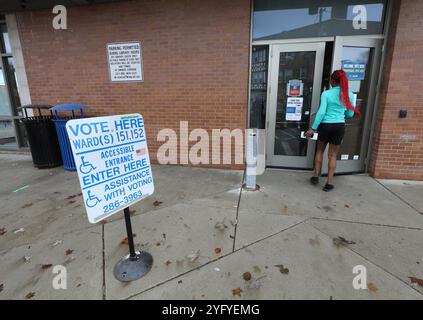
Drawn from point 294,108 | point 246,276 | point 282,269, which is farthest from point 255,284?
point 294,108

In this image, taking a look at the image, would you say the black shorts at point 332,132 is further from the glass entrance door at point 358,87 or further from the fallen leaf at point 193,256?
the fallen leaf at point 193,256

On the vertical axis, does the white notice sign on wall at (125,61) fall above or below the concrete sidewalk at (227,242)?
above

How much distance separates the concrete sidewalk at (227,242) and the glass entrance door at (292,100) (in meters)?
0.94

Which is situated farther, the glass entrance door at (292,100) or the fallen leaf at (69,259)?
the glass entrance door at (292,100)

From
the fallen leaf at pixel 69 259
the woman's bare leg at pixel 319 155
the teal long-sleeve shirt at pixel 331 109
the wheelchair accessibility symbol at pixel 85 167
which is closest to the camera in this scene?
the wheelchair accessibility symbol at pixel 85 167

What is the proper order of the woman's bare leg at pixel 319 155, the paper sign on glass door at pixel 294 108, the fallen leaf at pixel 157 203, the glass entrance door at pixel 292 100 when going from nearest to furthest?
the fallen leaf at pixel 157 203
the woman's bare leg at pixel 319 155
the glass entrance door at pixel 292 100
the paper sign on glass door at pixel 294 108

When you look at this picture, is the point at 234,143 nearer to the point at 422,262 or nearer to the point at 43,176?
the point at 422,262

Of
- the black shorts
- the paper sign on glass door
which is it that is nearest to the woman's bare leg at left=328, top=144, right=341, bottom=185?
the black shorts

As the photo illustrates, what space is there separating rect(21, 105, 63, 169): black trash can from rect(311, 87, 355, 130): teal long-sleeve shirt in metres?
5.22

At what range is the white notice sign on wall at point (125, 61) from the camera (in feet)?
15.9

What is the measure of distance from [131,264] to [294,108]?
154 inches

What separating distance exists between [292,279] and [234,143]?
123 inches

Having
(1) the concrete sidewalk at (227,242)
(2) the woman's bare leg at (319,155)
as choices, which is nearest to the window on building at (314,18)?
(2) the woman's bare leg at (319,155)
